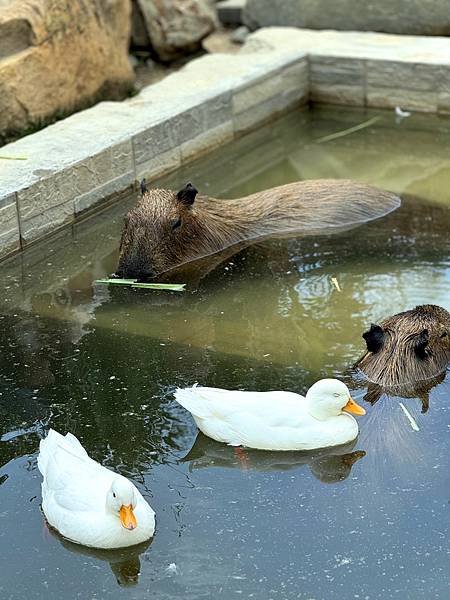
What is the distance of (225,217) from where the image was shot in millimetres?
7852

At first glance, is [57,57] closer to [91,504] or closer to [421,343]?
[421,343]

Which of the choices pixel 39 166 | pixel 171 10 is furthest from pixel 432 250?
pixel 171 10

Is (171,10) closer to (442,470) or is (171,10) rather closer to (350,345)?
(350,345)

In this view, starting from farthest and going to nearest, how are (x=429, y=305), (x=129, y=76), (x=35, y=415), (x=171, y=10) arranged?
(x=171, y=10), (x=129, y=76), (x=429, y=305), (x=35, y=415)

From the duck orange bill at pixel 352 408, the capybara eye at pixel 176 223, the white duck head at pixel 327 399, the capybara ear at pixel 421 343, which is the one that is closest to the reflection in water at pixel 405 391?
the capybara ear at pixel 421 343

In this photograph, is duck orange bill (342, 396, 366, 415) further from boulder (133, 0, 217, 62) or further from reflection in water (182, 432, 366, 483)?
boulder (133, 0, 217, 62)

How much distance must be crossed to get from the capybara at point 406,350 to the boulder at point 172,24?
5.63 meters

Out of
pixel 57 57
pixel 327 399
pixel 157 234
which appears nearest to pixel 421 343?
pixel 327 399

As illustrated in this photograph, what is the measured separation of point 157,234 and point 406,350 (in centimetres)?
204

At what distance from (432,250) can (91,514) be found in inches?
140

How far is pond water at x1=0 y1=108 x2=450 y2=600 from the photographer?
4543 mm

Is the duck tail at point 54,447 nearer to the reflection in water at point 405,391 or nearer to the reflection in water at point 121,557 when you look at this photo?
the reflection in water at point 121,557

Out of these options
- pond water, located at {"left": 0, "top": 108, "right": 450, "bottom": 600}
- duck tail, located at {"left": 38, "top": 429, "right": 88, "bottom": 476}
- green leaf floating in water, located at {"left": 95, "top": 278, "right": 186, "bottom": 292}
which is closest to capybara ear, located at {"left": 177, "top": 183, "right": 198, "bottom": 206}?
pond water, located at {"left": 0, "top": 108, "right": 450, "bottom": 600}

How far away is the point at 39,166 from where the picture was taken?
7.84 m
